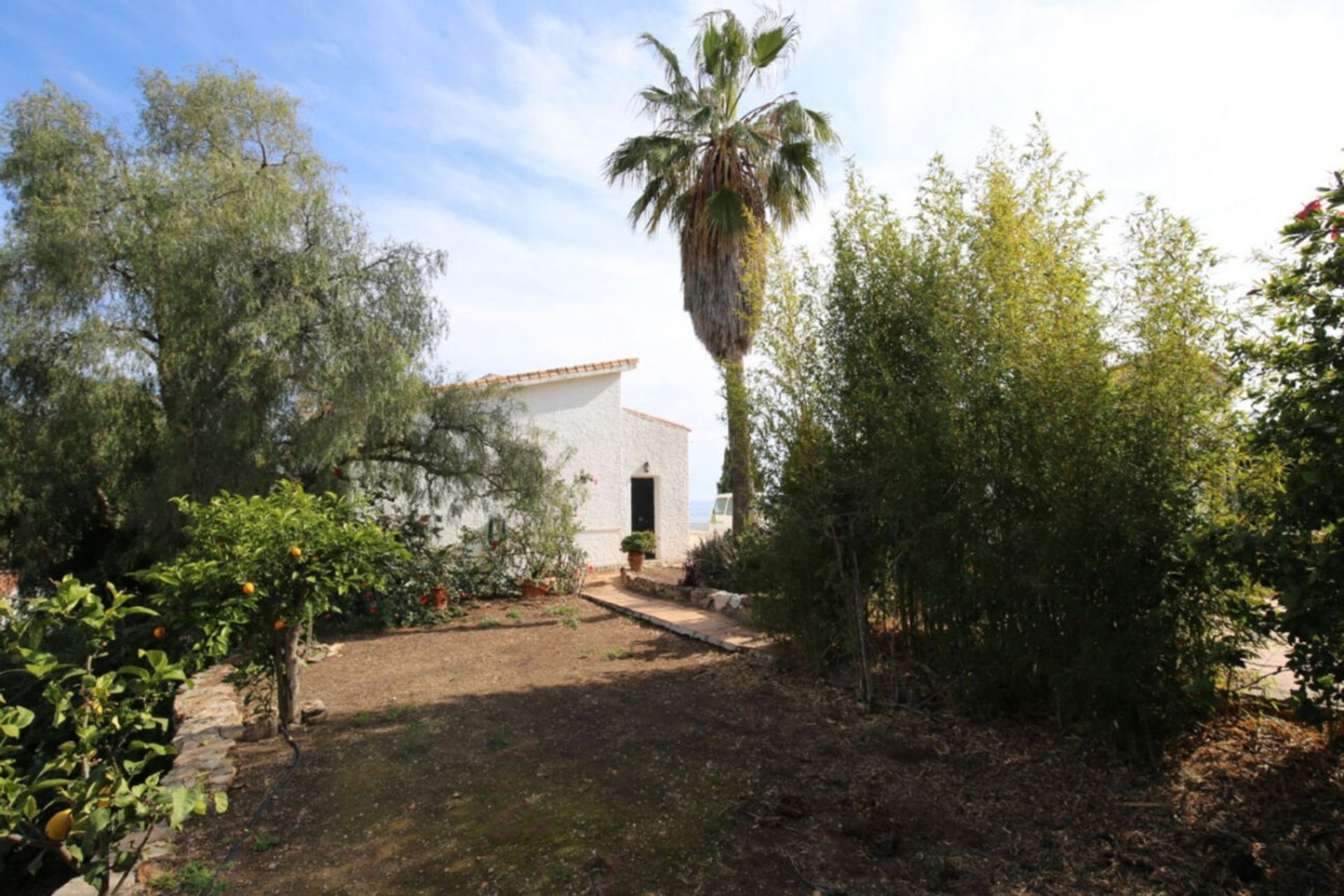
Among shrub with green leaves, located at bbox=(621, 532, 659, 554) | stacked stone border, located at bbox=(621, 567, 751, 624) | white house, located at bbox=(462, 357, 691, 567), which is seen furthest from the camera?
white house, located at bbox=(462, 357, 691, 567)

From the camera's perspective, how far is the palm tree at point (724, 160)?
10.1 meters

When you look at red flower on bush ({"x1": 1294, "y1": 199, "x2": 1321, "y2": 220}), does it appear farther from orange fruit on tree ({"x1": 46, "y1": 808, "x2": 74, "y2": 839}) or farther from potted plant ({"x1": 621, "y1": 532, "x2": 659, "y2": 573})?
potted plant ({"x1": 621, "y1": 532, "x2": 659, "y2": 573})

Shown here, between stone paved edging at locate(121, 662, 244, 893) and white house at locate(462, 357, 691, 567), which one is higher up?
white house at locate(462, 357, 691, 567)

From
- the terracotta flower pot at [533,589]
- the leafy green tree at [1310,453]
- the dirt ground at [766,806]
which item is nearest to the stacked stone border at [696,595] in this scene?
the terracotta flower pot at [533,589]

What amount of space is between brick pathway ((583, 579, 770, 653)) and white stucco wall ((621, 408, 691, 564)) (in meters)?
3.17

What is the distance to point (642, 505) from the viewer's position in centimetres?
1541

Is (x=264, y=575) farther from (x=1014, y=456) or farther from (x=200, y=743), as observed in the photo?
(x=1014, y=456)

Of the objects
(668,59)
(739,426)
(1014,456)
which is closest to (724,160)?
(668,59)

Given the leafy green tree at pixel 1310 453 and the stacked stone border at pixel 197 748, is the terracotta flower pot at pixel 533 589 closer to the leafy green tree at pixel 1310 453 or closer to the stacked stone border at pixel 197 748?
the stacked stone border at pixel 197 748

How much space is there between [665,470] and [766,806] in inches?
467

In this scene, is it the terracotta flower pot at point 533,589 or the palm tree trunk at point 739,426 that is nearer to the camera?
the palm tree trunk at point 739,426

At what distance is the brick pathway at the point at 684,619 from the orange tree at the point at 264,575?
11.7ft

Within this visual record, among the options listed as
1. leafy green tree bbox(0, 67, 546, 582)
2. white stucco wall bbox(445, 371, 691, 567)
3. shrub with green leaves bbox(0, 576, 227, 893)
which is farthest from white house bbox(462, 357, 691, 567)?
shrub with green leaves bbox(0, 576, 227, 893)

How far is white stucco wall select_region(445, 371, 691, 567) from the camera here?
13.7 metres
